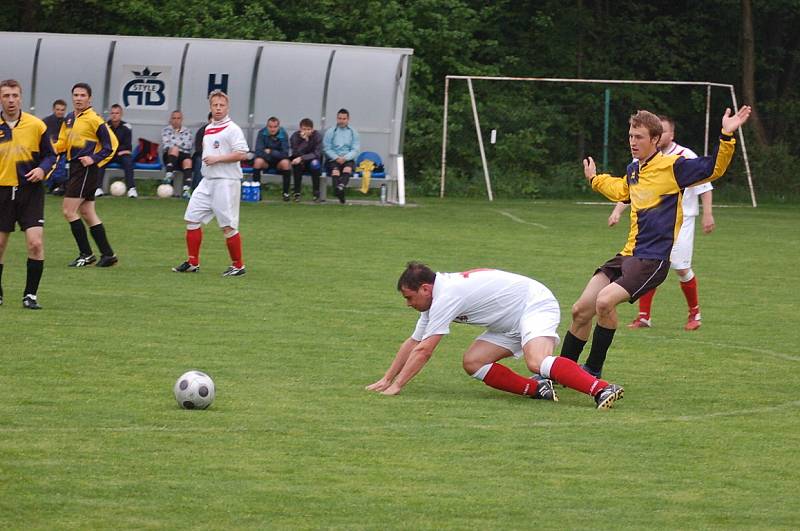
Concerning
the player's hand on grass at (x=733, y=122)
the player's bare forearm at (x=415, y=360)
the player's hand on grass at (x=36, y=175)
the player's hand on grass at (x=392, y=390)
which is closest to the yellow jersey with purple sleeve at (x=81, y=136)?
the player's hand on grass at (x=36, y=175)

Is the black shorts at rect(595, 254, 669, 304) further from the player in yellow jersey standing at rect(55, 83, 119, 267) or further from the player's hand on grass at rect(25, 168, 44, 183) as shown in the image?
the player in yellow jersey standing at rect(55, 83, 119, 267)

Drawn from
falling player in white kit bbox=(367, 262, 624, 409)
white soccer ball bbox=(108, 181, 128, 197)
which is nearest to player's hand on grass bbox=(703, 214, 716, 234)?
falling player in white kit bbox=(367, 262, 624, 409)

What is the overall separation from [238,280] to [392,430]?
7.47 metres

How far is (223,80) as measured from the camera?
27500 millimetres

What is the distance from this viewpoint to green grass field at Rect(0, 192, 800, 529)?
20.0ft

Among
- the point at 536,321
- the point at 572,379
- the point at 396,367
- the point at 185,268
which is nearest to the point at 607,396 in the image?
the point at 572,379

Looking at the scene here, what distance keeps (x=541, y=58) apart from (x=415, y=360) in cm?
3030

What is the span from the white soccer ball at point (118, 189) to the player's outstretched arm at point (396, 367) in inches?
715

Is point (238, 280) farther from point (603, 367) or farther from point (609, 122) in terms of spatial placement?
point (609, 122)

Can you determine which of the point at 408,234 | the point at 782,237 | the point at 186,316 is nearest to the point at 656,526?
the point at 186,316

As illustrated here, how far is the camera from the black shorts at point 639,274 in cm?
923

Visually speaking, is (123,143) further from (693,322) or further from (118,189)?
(693,322)

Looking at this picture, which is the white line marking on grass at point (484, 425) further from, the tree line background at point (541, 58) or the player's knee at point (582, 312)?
the tree line background at point (541, 58)

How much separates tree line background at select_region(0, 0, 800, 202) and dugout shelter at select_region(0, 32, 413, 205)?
4283 millimetres
